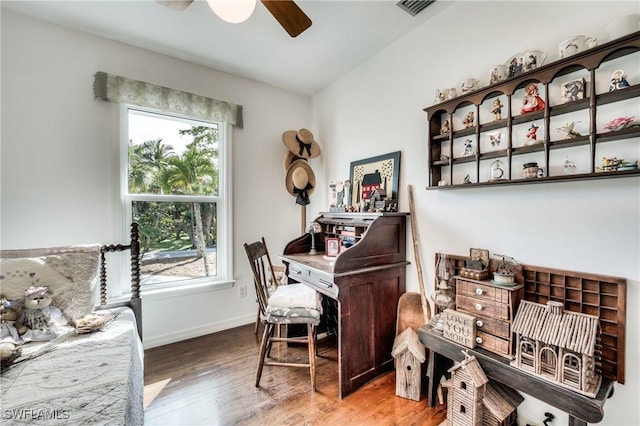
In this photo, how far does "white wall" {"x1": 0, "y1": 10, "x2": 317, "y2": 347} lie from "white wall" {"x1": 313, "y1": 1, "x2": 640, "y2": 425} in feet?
5.31

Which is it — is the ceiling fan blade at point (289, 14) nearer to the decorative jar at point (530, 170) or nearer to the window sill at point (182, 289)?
the decorative jar at point (530, 170)

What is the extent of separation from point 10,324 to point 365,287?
203 cm

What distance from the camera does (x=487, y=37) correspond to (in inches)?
67.1

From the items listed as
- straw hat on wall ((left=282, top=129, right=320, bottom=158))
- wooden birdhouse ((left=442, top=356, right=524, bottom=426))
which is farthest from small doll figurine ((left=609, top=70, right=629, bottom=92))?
straw hat on wall ((left=282, top=129, right=320, bottom=158))

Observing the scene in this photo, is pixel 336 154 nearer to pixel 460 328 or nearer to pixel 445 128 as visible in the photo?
pixel 445 128

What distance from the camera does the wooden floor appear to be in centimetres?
161

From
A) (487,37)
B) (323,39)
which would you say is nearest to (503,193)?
(487,37)

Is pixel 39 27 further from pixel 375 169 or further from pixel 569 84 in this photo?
pixel 569 84

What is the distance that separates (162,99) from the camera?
2.42 meters

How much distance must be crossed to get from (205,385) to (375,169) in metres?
2.20

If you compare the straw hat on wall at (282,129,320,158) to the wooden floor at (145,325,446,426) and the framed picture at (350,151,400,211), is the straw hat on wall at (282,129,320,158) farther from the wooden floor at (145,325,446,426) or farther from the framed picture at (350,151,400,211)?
the wooden floor at (145,325,446,426)

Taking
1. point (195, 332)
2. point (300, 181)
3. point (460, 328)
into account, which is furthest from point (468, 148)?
point (195, 332)

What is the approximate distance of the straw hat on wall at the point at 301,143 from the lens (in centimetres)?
304

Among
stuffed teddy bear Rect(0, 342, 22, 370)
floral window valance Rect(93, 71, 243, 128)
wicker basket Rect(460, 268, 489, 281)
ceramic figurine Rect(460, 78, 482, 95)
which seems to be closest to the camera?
stuffed teddy bear Rect(0, 342, 22, 370)
